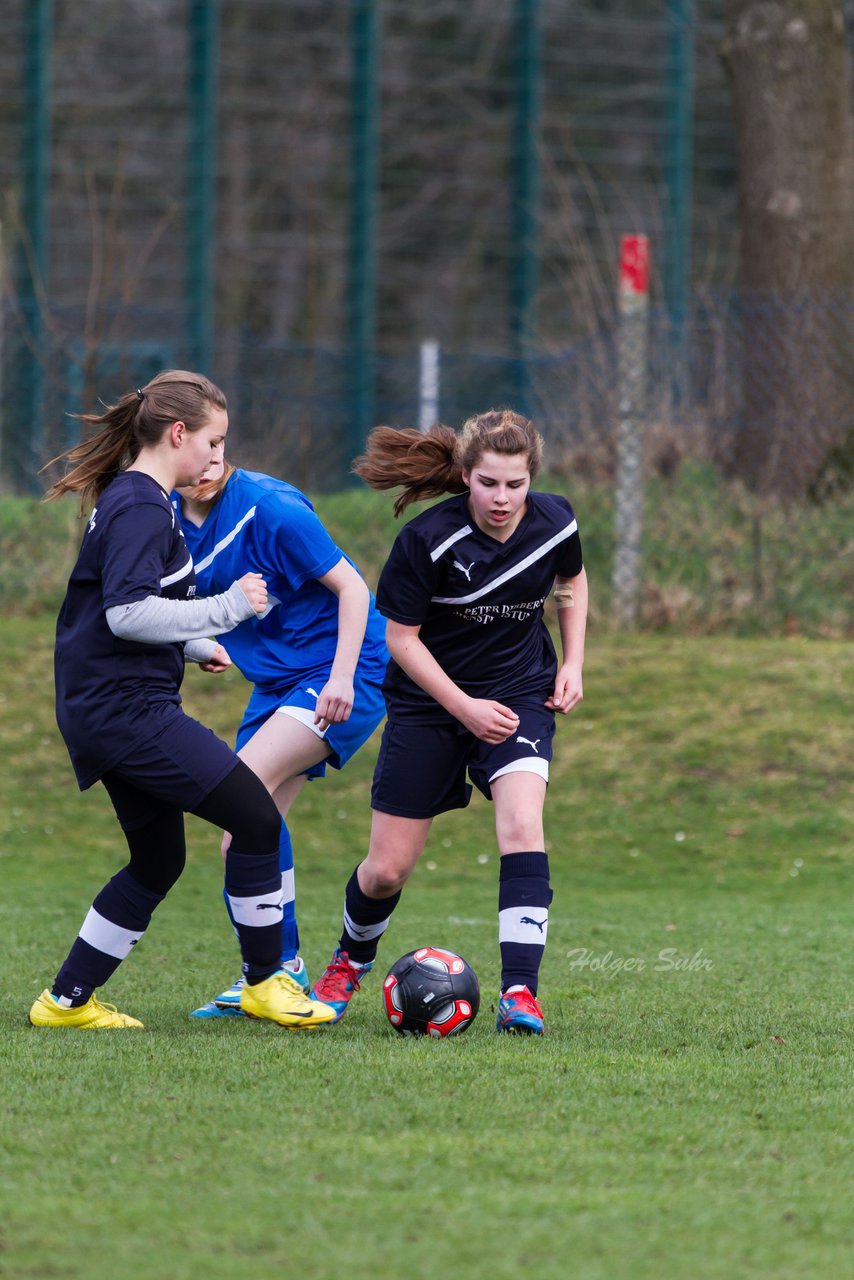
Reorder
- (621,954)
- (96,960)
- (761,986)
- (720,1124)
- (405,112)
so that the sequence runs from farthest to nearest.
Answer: (405,112), (621,954), (761,986), (96,960), (720,1124)

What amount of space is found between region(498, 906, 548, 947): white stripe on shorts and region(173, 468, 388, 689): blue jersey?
92 centimetres

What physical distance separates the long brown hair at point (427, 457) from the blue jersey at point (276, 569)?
23 centimetres

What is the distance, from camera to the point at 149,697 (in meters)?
4.40

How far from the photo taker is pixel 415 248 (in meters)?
27.1

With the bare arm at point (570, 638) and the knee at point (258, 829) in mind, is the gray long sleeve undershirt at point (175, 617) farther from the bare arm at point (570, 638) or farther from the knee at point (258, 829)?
the bare arm at point (570, 638)

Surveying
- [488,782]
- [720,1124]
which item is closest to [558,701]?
[488,782]

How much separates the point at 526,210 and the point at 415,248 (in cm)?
623

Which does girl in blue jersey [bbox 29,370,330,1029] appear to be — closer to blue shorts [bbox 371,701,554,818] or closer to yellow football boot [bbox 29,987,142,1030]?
yellow football boot [bbox 29,987,142,1030]

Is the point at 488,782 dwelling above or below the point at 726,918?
above

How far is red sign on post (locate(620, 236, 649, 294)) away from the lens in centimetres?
1035

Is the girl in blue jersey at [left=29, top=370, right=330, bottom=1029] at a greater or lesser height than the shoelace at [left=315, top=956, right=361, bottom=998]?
greater

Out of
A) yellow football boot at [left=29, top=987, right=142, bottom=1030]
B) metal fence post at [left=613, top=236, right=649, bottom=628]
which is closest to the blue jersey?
yellow football boot at [left=29, top=987, right=142, bottom=1030]

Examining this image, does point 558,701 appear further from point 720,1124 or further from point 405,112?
point 405,112

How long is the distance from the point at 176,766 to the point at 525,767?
0.94 metres
